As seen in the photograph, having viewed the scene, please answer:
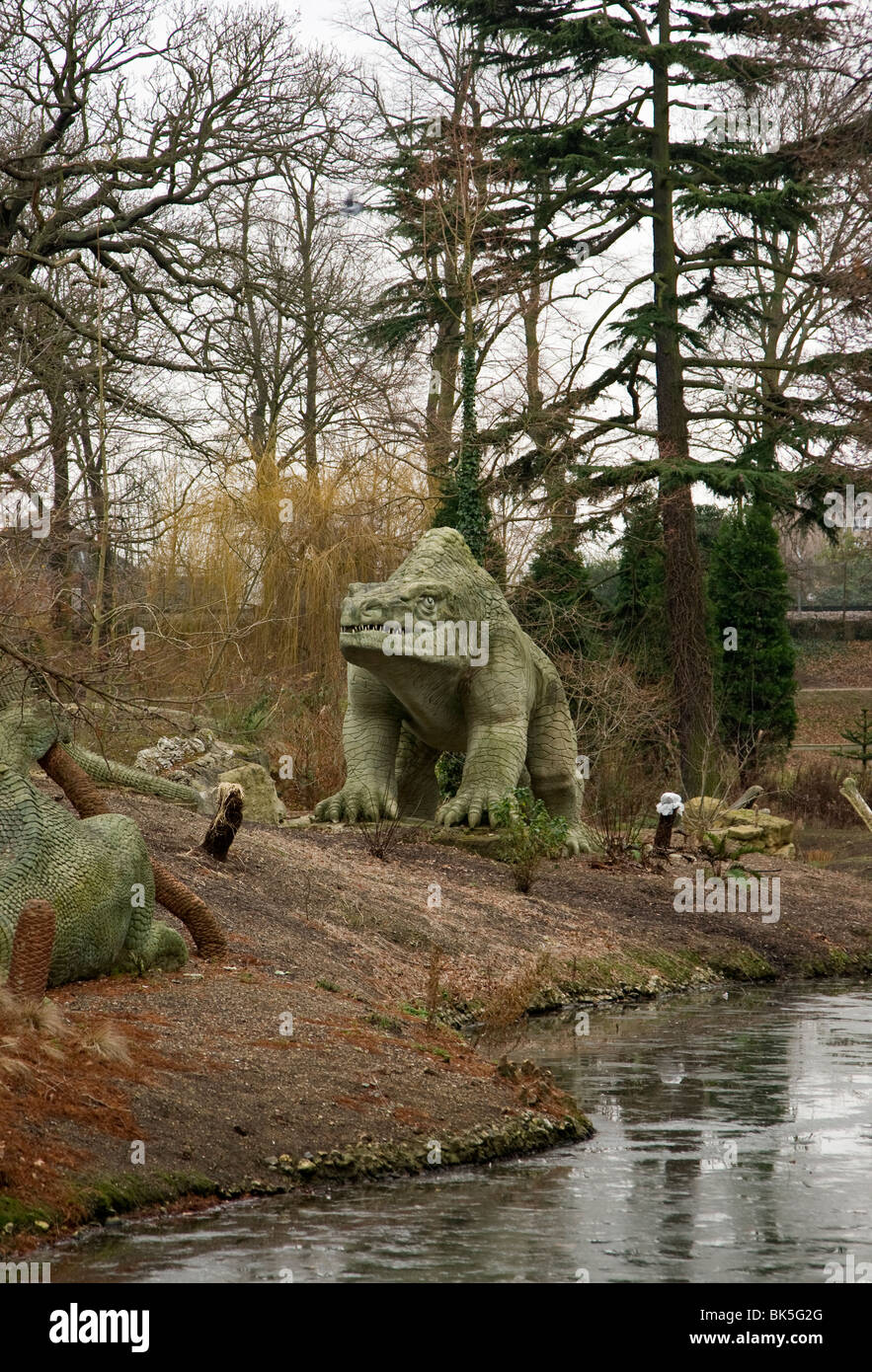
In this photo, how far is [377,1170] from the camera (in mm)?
6465

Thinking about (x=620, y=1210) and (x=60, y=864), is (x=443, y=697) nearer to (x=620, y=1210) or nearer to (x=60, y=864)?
(x=60, y=864)

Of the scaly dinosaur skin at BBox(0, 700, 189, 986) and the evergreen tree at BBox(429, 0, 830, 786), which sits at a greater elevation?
the evergreen tree at BBox(429, 0, 830, 786)

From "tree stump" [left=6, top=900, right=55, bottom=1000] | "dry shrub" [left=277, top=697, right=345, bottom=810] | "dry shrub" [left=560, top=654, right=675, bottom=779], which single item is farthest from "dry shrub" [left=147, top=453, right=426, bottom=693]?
"tree stump" [left=6, top=900, right=55, bottom=1000]

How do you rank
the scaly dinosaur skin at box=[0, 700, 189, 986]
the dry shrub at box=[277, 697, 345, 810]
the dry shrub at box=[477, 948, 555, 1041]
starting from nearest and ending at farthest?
the scaly dinosaur skin at box=[0, 700, 189, 986]
the dry shrub at box=[477, 948, 555, 1041]
the dry shrub at box=[277, 697, 345, 810]

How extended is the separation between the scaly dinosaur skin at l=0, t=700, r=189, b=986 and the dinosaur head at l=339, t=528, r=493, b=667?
5.65m

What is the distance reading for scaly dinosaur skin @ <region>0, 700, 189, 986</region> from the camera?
7.40 m

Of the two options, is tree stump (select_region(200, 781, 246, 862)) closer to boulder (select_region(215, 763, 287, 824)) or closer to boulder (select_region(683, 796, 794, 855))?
boulder (select_region(215, 763, 287, 824))

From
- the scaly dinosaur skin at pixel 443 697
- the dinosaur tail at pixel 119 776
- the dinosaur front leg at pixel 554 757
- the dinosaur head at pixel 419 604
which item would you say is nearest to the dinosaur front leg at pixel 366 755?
the scaly dinosaur skin at pixel 443 697

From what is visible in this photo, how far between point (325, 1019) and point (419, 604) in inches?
244

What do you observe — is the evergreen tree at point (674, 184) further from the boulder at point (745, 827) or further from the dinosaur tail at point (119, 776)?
the dinosaur tail at point (119, 776)

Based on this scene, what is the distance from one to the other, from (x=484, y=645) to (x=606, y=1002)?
13.0ft

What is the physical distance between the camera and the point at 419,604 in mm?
13961

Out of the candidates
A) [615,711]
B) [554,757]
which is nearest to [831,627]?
[615,711]
